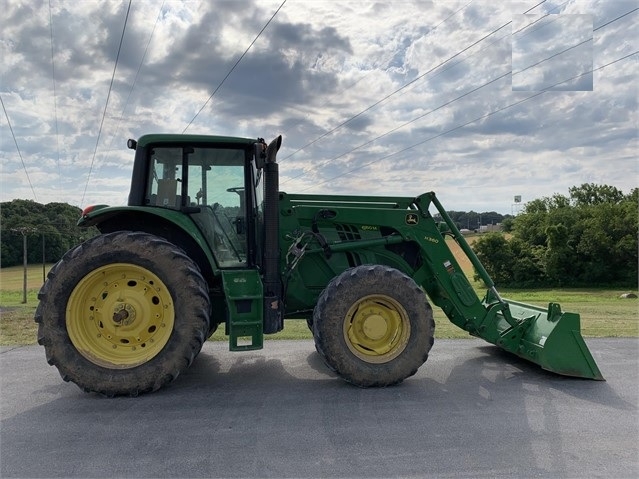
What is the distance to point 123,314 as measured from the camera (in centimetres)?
474

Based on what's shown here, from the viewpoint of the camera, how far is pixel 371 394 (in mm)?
4766

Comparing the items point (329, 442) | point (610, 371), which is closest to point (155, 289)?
point (329, 442)

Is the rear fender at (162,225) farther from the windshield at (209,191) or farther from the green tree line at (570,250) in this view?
the green tree line at (570,250)

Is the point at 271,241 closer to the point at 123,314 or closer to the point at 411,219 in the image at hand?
the point at 123,314

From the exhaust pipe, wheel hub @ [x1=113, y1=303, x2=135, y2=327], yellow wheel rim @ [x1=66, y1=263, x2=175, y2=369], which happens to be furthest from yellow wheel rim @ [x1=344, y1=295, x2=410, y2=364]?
wheel hub @ [x1=113, y1=303, x2=135, y2=327]

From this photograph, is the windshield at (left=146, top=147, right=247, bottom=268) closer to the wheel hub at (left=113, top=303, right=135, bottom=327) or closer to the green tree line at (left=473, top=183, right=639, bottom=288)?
the wheel hub at (left=113, top=303, right=135, bottom=327)

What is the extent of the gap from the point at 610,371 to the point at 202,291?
15.7ft

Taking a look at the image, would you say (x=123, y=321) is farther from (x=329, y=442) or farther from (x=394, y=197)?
(x=394, y=197)

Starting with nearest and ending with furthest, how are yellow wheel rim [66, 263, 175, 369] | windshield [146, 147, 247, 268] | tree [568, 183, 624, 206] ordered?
yellow wheel rim [66, 263, 175, 369], windshield [146, 147, 247, 268], tree [568, 183, 624, 206]

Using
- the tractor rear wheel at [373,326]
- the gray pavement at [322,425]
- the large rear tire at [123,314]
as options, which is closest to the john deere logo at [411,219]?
the tractor rear wheel at [373,326]

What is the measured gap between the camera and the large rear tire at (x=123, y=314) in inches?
180

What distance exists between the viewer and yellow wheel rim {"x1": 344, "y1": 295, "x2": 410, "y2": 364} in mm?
5125

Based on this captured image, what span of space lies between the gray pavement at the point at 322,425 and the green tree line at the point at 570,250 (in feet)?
156

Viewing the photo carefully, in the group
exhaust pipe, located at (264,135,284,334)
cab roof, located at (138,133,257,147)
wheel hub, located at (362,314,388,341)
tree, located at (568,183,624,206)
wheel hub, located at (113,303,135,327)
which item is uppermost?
tree, located at (568,183,624,206)
